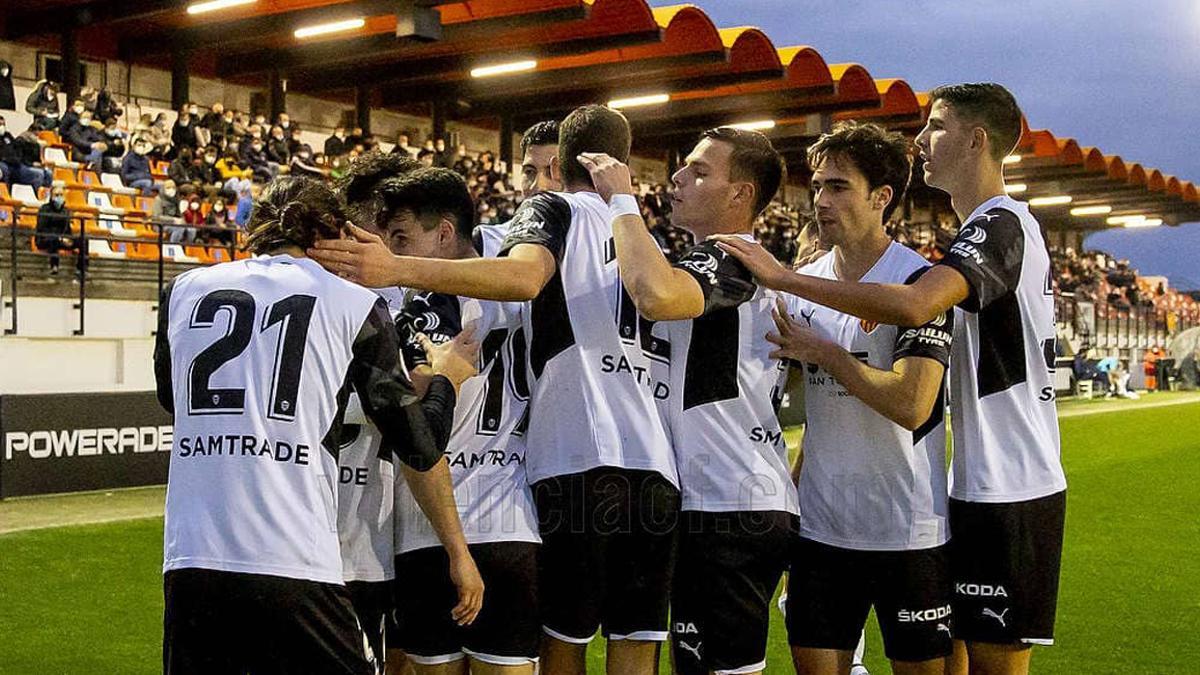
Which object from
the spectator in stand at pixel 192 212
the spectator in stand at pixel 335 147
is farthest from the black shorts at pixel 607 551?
the spectator in stand at pixel 335 147

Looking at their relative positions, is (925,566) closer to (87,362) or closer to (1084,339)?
(87,362)

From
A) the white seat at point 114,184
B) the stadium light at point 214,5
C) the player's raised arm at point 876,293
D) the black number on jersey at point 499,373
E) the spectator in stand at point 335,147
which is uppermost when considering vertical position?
the stadium light at point 214,5

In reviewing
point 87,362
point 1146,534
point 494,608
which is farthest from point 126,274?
point 494,608

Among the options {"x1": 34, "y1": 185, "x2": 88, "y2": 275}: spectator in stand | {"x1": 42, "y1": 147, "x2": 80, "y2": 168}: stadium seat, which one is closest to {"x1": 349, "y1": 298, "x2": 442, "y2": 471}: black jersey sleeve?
{"x1": 34, "y1": 185, "x2": 88, "y2": 275}: spectator in stand

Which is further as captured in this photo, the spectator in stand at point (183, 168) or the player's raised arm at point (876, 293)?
the spectator in stand at point (183, 168)

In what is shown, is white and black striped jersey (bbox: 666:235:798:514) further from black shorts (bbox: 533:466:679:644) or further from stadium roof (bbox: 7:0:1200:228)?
stadium roof (bbox: 7:0:1200:228)

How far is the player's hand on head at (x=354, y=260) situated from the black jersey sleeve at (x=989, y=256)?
1.72 meters

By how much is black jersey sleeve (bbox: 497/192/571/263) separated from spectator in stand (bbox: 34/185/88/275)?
40.2 ft

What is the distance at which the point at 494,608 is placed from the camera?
12.7 ft

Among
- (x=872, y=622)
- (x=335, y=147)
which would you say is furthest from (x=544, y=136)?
(x=335, y=147)

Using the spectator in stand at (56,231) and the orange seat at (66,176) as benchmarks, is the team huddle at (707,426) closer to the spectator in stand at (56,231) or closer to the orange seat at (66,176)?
the spectator in stand at (56,231)

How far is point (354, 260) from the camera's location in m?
3.37

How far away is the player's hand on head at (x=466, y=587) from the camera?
3709mm

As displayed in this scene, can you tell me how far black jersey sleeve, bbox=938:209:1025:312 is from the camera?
3922 millimetres
